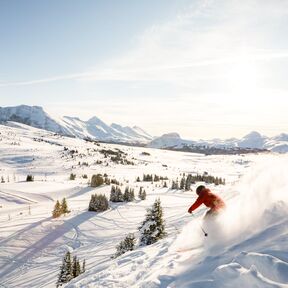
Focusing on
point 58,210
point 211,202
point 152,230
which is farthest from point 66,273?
point 58,210

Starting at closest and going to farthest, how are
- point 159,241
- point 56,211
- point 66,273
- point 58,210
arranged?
point 159,241 → point 66,273 → point 56,211 → point 58,210

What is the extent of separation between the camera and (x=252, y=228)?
10.9m

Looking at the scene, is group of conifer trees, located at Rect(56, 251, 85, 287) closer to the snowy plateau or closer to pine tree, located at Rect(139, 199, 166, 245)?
the snowy plateau

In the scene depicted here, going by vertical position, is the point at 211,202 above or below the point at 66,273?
above

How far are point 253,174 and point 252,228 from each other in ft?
13.0

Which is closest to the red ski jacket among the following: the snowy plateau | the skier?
the skier

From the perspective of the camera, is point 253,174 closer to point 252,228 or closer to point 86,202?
point 252,228

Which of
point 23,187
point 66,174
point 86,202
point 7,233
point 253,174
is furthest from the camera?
point 66,174

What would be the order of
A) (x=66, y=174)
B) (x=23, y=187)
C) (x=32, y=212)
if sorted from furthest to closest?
(x=66, y=174), (x=23, y=187), (x=32, y=212)

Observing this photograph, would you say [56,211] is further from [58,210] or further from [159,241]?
[159,241]

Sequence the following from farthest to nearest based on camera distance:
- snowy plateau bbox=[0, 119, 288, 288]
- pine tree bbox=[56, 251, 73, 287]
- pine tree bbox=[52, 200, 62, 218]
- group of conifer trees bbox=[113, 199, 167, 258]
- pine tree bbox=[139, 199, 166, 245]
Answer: pine tree bbox=[52, 200, 62, 218] < pine tree bbox=[139, 199, 166, 245] < group of conifer trees bbox=[113, 199, 167, 258] < pine tree bbox=[56, 251, 73, 287] < snowy plateau bbox=[0, 119, 288, 288]

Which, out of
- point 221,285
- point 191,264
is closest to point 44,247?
point 191,264

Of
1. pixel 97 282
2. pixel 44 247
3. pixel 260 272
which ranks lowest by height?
pixel 44 247

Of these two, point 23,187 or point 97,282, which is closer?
point 97,282
